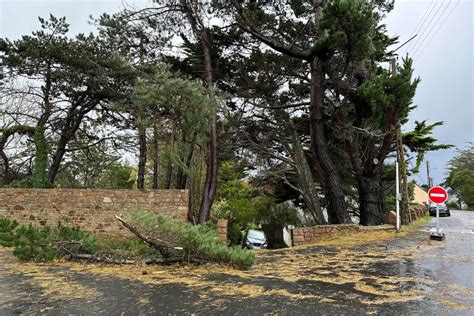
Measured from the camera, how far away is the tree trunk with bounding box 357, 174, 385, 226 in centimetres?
1288

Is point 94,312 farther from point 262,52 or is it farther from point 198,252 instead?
point 262,52

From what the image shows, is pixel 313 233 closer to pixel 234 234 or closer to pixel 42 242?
pixel 234 234

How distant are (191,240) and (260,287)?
1.69 m

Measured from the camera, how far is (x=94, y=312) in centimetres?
392

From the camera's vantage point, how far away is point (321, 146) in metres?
12.7

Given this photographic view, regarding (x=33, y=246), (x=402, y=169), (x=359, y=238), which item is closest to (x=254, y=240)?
(x=359, y=238)

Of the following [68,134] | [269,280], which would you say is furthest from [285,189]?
[269,280]

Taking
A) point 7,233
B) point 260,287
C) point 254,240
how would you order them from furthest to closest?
point 254,240
point 7,233
point 260,287

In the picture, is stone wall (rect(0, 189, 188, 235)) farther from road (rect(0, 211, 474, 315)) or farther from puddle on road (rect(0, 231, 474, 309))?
puddle on road (rect(0, 231, 474, 309))

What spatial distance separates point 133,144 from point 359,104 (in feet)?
33.6

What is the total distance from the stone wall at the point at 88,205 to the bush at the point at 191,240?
13.5 ft

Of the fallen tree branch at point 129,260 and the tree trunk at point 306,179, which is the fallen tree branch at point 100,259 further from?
the tree trunk at point 306,179

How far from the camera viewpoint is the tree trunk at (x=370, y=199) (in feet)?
42.3

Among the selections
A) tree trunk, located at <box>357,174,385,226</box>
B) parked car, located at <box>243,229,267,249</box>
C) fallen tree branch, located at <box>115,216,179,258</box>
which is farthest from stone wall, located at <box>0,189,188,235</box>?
tree trunk, located at <box>357,174,385,226</box>
